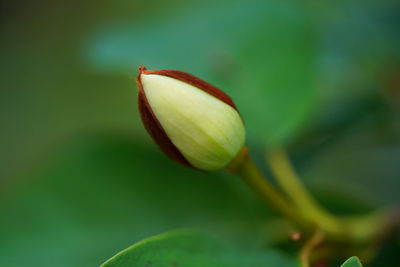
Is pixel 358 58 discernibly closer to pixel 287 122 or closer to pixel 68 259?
pixel 287 122

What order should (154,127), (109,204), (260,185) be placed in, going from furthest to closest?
(109,204) < (260,185) < (154,127)

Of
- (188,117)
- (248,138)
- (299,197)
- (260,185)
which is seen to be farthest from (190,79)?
(248,138)

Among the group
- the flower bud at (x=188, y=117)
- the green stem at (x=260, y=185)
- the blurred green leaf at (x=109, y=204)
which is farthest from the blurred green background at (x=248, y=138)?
the flower bud at (x=188, y=117)

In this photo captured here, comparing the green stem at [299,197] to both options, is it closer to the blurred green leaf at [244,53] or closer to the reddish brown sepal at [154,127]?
the blurred green leaf at [244,53]

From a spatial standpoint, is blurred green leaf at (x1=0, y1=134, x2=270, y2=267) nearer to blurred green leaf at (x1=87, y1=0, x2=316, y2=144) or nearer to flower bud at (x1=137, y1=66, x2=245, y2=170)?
blurred green leaf at (x1=87, y1=0, x2=316, y2=144)

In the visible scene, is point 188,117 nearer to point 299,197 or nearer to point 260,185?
point 260,185

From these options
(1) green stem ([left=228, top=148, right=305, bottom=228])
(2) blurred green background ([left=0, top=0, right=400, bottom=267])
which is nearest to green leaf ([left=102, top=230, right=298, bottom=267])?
(1) green stem ([left=228, top=148, right=305, bottom=228])
